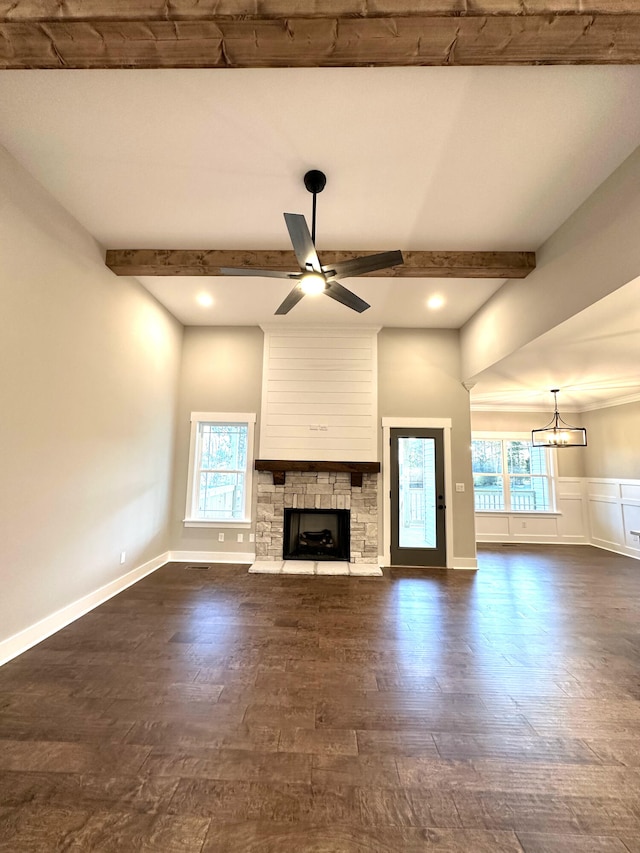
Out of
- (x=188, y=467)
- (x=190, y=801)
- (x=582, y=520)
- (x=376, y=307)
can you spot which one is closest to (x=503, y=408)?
(x=582, y=520)

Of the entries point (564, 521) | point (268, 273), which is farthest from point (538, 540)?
point (268, 273)

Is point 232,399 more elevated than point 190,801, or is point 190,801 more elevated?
point 232,399

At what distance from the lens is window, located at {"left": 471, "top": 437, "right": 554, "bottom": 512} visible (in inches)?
302

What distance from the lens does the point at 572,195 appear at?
290 cm

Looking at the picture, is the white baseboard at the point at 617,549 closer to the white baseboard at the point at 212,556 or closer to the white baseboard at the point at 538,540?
the white baseboard at the point at 538,540

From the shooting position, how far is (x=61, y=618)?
3232 mm

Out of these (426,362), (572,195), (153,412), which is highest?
(572,195)

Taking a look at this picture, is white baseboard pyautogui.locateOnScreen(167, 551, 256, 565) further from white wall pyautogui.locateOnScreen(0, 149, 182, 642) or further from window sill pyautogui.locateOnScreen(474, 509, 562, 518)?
window sill pyautogui.locateOnScreen(474, 509, 562, 518)

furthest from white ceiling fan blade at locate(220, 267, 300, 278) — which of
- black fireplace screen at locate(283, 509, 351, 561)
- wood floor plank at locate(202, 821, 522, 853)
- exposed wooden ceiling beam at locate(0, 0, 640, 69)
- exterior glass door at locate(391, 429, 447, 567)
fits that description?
black fireplace screen at locate(283, 509, 351, 561)

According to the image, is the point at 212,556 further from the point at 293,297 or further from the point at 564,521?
the point at 564,521

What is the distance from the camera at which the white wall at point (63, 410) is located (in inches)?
108

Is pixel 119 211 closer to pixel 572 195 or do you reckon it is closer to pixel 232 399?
pixel 232 399

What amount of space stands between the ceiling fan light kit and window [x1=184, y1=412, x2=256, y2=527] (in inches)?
216

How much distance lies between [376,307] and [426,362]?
1.35 m
